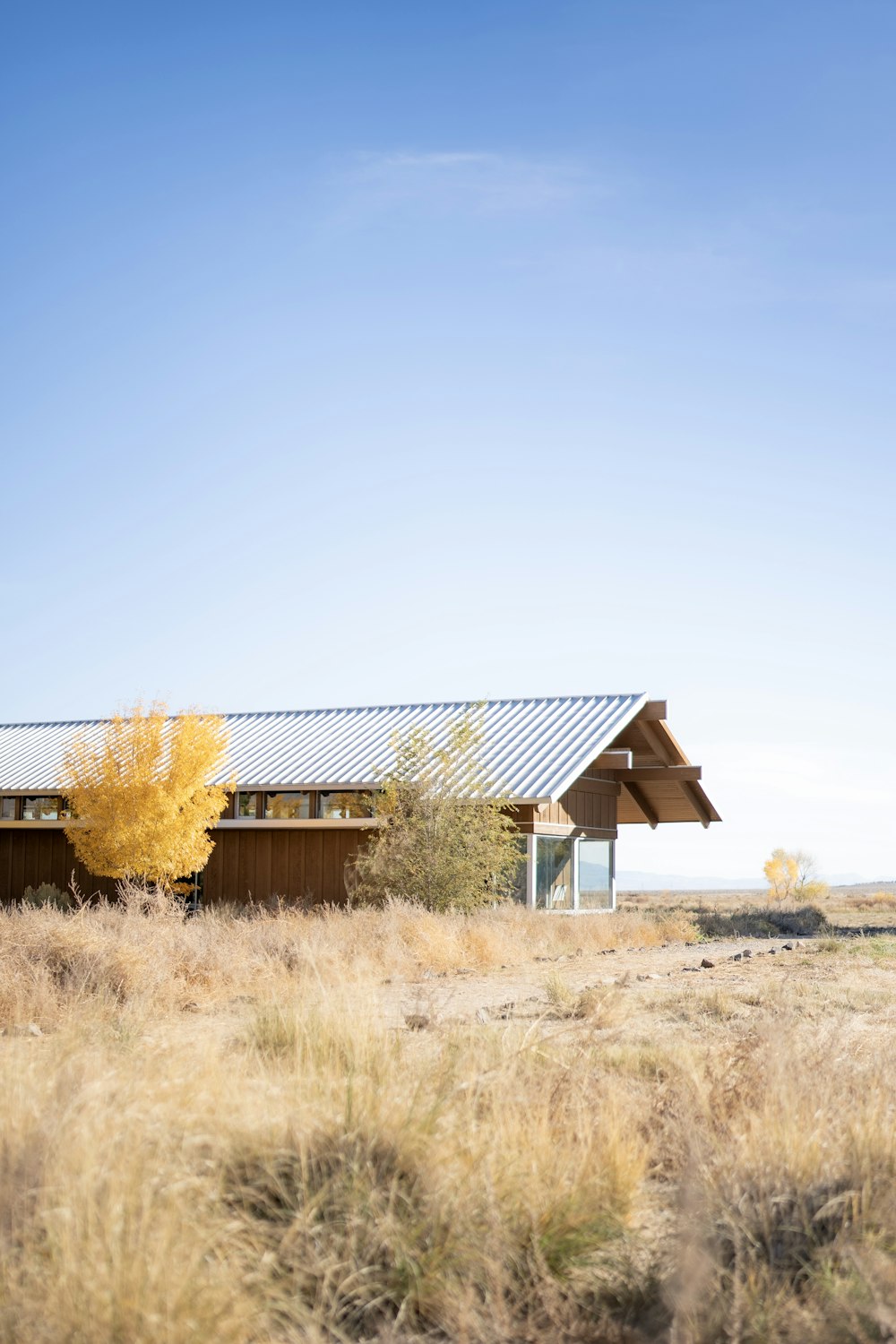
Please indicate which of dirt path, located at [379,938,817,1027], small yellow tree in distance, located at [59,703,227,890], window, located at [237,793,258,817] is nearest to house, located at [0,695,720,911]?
window, located at [237,793,258,817]

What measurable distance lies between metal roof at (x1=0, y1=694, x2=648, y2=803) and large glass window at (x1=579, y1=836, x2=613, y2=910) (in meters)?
3.15

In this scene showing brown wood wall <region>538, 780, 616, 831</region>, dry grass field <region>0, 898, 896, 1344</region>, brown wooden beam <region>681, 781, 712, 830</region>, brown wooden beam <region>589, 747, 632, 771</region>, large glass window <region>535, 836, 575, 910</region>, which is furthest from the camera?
brown wooden beam <region>681, 781, 712, 830</region>

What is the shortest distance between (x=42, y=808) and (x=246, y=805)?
6.04 meters

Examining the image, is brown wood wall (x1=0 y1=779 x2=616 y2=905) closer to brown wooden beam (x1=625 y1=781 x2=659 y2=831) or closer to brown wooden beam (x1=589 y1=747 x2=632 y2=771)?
brown wooden beam (x1=589 y1=747 x2=632 y2=771)

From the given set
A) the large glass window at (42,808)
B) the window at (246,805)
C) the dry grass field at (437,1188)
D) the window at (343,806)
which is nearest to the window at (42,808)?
the large glass window at (42,808)

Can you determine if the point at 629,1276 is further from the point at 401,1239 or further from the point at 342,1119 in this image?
the point at 342,1119

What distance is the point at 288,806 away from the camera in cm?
2889

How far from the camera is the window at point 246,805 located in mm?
29453

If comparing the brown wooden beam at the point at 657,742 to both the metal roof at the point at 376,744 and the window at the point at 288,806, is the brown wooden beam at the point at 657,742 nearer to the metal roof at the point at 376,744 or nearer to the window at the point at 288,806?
the metal roof at the point at 376,744

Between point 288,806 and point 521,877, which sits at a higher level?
point 288,806

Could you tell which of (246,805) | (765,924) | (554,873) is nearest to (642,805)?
(765,924)

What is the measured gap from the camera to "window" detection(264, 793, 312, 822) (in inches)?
1127

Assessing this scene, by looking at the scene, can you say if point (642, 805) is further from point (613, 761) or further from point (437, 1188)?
point (437, 1188)

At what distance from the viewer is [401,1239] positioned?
4.41m
